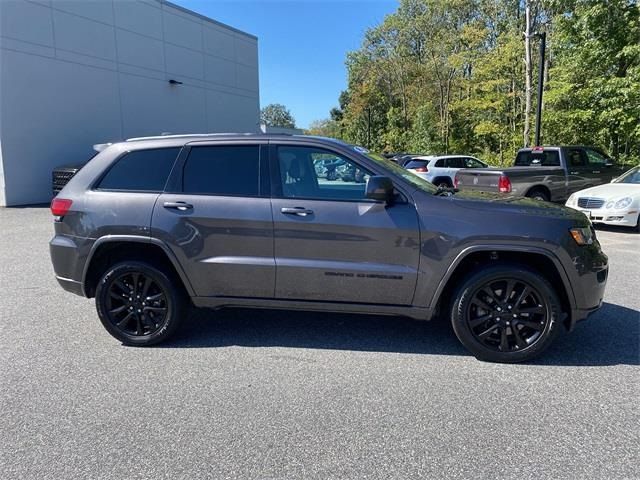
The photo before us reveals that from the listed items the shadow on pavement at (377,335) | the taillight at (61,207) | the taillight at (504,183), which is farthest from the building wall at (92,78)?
the taillight at (504,183)

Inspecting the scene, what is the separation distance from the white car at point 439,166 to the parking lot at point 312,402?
12419 millimetres

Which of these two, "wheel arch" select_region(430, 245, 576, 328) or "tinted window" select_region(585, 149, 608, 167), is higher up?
"tinted window" select_region(585, 149, 608, 167)

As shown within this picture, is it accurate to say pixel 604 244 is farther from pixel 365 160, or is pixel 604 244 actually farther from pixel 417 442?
pixel 417 442

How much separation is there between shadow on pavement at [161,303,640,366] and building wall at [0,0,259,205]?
13389 millimetres

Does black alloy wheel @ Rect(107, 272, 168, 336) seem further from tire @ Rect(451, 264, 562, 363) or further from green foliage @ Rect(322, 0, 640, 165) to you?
green foliage @ Rect(322, 0, 640, 165)

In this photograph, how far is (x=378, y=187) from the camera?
11.4ft

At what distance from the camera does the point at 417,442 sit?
2.64m

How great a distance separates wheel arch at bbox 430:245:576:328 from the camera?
11.4 feet

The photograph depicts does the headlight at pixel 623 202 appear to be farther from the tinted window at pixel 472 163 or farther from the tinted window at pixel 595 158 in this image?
the tinted window at pixel 472 163

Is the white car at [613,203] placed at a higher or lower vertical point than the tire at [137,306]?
higher

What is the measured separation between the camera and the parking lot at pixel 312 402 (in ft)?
8.10

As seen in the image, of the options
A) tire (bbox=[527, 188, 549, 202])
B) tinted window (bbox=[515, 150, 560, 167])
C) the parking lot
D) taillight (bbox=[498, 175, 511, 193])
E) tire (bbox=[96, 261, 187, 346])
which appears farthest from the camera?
tinted window (bbox=[515, 150, 560, 167])


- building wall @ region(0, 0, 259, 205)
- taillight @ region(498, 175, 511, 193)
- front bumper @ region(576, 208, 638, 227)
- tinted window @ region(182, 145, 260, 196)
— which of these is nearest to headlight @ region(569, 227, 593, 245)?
tinted window @ region(182, 145, 260, 196)

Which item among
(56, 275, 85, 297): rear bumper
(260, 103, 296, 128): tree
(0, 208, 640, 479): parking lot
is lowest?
(0, 208, 640, 479): parking lot
